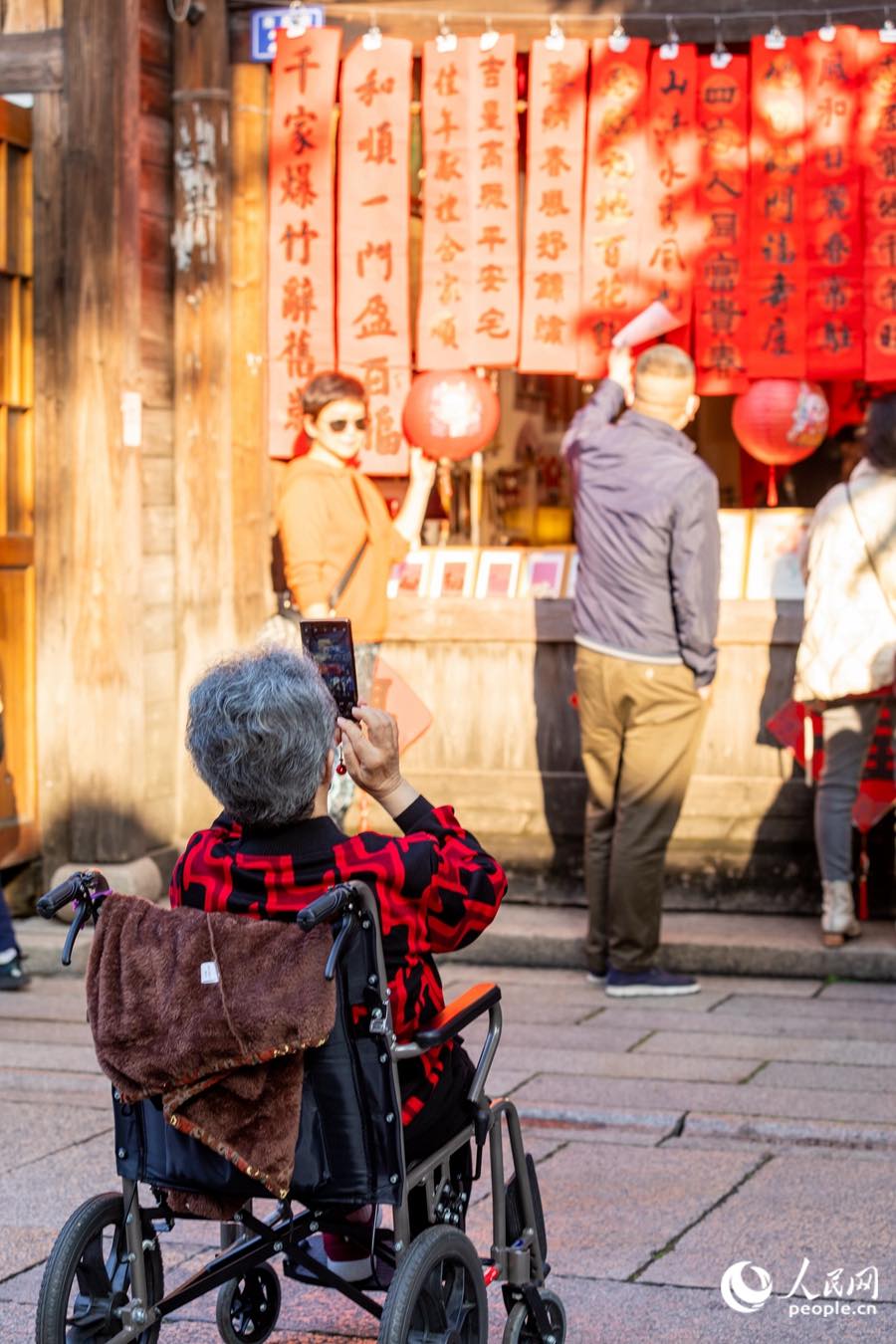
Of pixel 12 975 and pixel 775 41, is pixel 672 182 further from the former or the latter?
pixel 12 975

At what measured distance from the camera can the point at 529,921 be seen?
7.54m

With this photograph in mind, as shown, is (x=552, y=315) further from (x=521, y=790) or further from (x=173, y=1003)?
(x=173, y=1003)

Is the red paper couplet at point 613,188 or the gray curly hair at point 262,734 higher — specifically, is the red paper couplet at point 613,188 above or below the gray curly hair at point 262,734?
above

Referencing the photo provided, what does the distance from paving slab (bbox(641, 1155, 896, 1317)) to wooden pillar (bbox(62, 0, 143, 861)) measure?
11.4ft

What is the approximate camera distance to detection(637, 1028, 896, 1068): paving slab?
5.92 meters

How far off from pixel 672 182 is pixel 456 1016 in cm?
468

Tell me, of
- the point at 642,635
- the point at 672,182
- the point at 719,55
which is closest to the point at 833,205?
the point at 672,182

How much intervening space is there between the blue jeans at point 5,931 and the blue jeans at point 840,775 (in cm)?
283

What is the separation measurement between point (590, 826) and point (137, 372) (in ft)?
7.98

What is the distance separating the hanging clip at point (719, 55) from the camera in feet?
23.8

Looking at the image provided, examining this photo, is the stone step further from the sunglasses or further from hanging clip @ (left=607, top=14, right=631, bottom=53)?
hanging clip @ (left=607, top=14, right=631, bottom=53)

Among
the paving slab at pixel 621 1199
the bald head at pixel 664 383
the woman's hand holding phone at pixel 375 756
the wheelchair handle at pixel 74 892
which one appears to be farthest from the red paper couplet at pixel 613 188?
the wheelchair handle at pixel 74 892

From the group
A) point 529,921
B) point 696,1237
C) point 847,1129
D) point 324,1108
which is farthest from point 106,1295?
point 529,921

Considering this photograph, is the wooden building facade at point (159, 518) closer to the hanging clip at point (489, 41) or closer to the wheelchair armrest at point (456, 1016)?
the hanging clip at point (489, 41)
